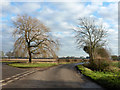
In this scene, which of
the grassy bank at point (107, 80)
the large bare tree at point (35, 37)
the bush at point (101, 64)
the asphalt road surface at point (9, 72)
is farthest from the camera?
the large bare tree at point (35, 37)

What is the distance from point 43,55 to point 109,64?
18.6 m

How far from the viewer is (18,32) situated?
1427 inches

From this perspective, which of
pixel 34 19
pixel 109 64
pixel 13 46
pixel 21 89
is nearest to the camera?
pixel 21 89

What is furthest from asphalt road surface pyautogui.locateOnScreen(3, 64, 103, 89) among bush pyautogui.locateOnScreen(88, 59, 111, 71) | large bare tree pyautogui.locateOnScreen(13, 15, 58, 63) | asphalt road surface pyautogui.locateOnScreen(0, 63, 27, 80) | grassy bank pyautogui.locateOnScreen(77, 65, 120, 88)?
large bare tree pyautogui.locateOnScreen(13, 15, 58, 63)

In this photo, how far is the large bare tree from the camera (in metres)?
36.7

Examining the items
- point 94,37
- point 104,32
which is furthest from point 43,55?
point 104,32

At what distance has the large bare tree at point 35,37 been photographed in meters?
36.7

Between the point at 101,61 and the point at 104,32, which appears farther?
the point at 104,32

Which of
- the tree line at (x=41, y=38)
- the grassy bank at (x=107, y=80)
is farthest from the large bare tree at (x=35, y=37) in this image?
the grassy bank at (x=107, y=80)

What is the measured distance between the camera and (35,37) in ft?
124

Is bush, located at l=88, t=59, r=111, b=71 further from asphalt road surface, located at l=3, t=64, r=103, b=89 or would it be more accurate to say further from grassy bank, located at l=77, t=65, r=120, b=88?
asphalt road surface, located at l=3, t=64, r=103, b=89

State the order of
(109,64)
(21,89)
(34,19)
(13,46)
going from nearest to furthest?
1. (21,89)
2. (109,64)
3. (13,46)
4. (34,19)

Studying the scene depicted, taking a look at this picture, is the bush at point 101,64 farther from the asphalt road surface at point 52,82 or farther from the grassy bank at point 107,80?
the asphalt road surface at point 52,82

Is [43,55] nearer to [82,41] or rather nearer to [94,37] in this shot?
[82,41]
